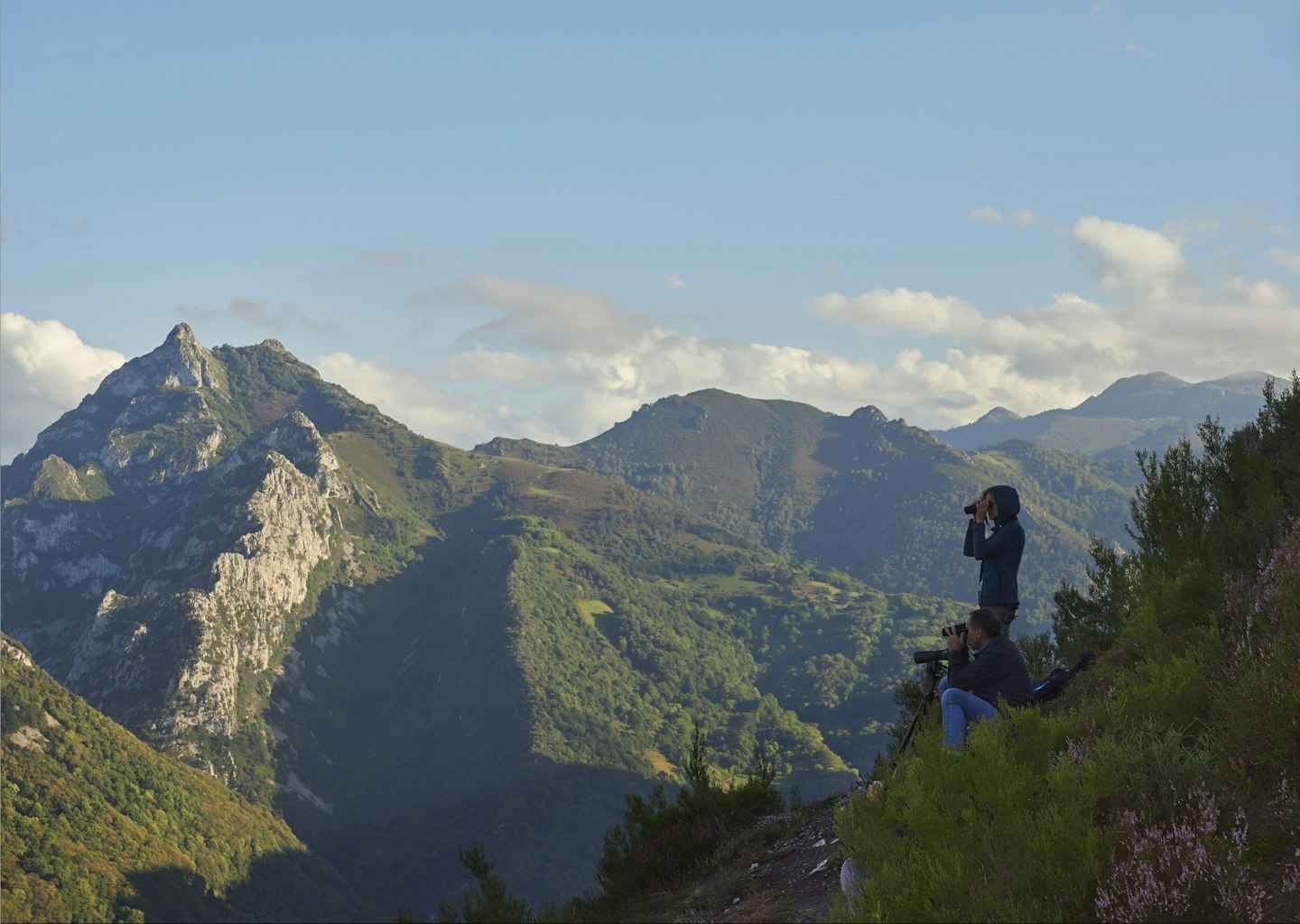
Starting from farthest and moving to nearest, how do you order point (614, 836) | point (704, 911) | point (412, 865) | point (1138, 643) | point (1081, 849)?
point (412, 865) → point (614, 836) → point (704, 911) → point (1138, 643) → point (1081, 849)

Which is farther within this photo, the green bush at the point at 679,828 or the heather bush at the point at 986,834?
the green bush at the point at 679,828

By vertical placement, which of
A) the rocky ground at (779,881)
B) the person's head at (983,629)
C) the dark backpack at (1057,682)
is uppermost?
the person's head at (983,629)

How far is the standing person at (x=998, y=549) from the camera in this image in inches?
420

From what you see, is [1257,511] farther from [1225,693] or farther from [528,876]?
[528,876]

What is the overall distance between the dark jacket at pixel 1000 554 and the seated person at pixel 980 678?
161cm

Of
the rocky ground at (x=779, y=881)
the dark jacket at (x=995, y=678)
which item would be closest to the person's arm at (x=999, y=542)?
the dark jacket at (x=995, y=678)

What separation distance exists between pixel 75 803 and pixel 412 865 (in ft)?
214

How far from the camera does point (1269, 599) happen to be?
26.2 feet

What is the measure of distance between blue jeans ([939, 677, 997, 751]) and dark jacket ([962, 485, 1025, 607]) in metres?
2.67

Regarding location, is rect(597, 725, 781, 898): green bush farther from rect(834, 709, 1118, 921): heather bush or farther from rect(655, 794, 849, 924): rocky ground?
rect(834, 709, 1118, 921): heather bush

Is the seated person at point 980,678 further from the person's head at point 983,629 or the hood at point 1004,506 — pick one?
the hood at point 1004,506

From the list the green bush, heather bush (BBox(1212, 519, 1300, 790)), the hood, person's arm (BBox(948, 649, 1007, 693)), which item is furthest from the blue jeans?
the green bush

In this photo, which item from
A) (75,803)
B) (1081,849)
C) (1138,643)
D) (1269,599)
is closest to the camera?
(1081,849)

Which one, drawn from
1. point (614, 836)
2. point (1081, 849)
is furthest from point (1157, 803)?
point (614, 836)
